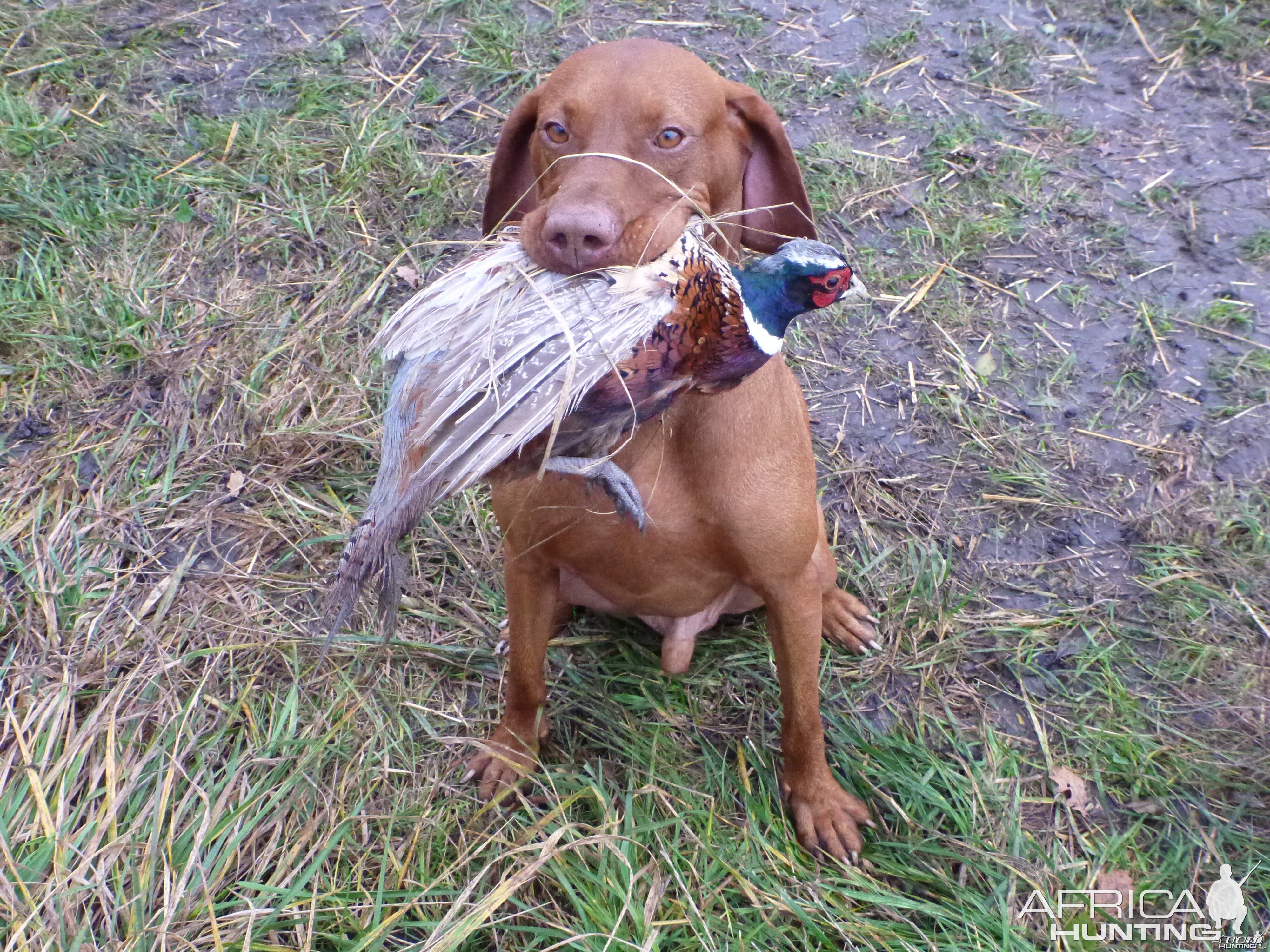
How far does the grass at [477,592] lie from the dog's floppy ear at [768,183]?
3.95ft

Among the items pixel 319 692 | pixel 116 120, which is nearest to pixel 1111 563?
pixel 319 692

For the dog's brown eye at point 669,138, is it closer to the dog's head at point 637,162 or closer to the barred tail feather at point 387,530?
the dog's head at point 637,162

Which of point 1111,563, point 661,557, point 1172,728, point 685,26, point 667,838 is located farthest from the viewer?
point 685,26

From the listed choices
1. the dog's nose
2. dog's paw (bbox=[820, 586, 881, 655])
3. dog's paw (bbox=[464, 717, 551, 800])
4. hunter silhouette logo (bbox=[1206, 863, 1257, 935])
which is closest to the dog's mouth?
the dog's nose

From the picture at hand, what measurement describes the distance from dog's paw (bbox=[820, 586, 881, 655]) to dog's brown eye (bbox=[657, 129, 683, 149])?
149 cm

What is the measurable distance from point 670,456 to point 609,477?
33cm

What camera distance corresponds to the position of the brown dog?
1.68 meters

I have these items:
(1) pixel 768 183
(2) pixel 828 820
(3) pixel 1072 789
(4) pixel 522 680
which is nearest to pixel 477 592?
(4) pixel 522 680

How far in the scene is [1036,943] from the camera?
2.20m

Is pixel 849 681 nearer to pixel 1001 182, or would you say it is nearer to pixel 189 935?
pixel 189 935

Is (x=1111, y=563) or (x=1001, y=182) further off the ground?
(x=1001, y=182)

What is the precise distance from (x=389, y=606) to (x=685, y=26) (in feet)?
12.8

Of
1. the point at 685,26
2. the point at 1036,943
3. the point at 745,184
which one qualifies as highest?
the point at 745,184

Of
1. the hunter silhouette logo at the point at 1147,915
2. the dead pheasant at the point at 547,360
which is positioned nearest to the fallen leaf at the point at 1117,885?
the hunter silhouette logo at the point at 1147,915
